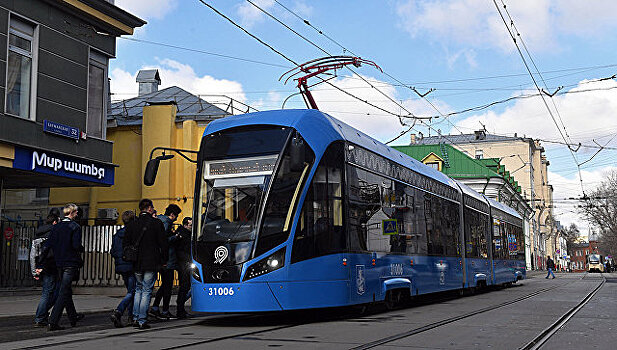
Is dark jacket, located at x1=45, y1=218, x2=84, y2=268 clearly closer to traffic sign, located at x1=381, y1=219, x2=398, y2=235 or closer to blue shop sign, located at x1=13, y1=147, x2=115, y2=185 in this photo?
traffic sign, located at x1=381, y1=219, x2=398, y2=235

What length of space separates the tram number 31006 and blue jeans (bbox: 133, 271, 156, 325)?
85 centimetres

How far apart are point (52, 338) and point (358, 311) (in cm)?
592

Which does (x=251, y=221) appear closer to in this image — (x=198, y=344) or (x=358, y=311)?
(x=198, y=344)

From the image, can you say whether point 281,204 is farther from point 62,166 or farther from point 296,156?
point 62,166

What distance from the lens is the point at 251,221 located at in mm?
9648

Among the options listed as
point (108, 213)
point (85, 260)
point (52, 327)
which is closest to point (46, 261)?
point (52, 327)

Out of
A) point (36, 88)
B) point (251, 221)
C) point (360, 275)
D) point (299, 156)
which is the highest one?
point (36, 88)

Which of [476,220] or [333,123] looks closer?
[333,123]

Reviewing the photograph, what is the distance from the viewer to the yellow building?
2483 cm

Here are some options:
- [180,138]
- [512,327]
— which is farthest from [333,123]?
[180,138]

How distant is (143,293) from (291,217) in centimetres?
236

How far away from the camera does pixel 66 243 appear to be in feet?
31.2

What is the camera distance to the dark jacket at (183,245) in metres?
11.3

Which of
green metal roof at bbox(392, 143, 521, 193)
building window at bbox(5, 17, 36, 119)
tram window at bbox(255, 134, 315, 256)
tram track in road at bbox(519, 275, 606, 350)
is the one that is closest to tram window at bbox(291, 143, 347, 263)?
tram window at bbox(255, 134, 315, 256)
